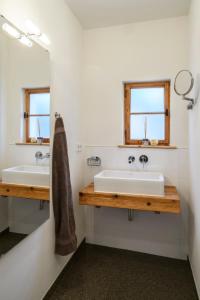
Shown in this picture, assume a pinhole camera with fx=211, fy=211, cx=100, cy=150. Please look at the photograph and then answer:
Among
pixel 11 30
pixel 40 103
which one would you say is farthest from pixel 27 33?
pixel 40 103

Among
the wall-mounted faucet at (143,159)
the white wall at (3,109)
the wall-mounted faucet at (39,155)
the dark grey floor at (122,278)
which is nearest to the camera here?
the white wall at (3,109)

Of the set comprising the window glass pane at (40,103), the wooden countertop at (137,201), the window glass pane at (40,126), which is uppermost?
the window glass pane at (40,103)

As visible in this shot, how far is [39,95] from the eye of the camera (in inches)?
71.5

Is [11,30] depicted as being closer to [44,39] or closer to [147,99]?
[44,39]

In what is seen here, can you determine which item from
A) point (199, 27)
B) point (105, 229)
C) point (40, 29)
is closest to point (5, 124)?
point (40, 29)

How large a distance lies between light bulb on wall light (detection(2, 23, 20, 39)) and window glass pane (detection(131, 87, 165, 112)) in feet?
5.18

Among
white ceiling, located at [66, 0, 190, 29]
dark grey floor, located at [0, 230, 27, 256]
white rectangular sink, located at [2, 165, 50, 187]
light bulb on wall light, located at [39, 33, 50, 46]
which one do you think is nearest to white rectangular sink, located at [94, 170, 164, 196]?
white rectangular sink, located at [2, 165, 50, 187]

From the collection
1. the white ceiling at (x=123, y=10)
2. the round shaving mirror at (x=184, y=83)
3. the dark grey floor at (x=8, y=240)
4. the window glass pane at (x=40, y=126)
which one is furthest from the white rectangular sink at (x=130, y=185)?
the white ceiling at (x=123, y=10)

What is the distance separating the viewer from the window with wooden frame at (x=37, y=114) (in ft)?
5.46

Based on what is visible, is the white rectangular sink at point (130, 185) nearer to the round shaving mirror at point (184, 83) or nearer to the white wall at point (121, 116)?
the white wall at point (121, 116)

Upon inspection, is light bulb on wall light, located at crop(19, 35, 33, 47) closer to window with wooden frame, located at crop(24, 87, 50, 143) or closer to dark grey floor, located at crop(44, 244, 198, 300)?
window with wooden frame, located at crop(24, 87, 50, 143)

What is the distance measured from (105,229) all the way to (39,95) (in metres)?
1.85

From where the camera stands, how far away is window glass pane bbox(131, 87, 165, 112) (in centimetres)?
260

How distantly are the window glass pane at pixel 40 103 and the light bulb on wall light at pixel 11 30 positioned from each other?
435 millimetres
